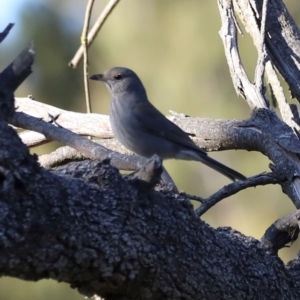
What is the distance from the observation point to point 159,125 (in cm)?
449

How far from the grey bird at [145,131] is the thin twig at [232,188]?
45 cm

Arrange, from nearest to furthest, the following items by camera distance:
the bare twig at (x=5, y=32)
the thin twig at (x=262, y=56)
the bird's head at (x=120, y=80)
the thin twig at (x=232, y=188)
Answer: the bare twig at (x=5, y=32), the thin twig at (x=232, y=188), the thin twig at (x=262, y=56), the bird's head at (x=120, y=80)

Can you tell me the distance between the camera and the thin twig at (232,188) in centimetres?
329

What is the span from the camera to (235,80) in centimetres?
430

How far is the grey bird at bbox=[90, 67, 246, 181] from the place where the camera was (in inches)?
167

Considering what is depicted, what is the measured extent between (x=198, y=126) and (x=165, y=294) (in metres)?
2.07

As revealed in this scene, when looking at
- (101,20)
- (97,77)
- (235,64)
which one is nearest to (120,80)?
(97,77)

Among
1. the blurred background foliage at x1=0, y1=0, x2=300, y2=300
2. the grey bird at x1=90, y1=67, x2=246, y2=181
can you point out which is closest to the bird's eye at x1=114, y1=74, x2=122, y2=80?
the grey bird at x1=90, y1=67, x2=246, y2=181

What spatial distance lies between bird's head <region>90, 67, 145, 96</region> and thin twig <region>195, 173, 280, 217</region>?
5.02 feet

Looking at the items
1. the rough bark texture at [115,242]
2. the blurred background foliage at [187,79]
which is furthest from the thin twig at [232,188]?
the blurred background foliage at [187,79]

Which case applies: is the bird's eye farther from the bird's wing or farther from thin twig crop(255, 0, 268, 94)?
thin twig crop(255, 0, 268, 94)

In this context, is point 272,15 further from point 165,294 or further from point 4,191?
point 4,191

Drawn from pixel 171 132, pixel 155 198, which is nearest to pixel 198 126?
pixel 171 132

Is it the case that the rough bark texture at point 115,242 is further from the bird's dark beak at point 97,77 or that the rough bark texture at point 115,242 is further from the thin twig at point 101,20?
the thin twig at point 101,20
